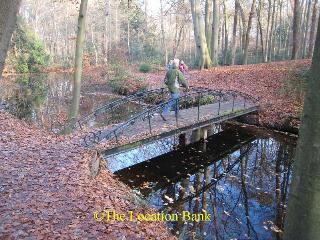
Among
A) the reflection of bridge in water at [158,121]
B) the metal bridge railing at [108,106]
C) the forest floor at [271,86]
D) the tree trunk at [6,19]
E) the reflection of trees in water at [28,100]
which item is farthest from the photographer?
the reflection of trees in water at [28,100]

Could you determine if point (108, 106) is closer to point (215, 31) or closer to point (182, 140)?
point (182, 140)

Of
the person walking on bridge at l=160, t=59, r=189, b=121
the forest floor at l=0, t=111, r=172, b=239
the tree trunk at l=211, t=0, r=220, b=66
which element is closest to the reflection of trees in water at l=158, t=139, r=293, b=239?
the forest floor at l=0, t=111, r=172, b=239

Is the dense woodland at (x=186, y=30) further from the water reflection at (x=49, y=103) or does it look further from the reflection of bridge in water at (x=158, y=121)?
the reflection of bridge in water at (x=158, y=121)

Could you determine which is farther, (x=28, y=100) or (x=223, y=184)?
(x=28, y=100)

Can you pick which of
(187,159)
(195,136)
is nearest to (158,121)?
(187,159)

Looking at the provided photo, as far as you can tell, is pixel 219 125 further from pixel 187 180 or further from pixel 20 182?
pixel 20 182

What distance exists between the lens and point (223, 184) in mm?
9875

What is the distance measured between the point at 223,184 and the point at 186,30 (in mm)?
50417

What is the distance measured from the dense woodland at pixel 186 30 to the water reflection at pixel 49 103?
15.4 feet

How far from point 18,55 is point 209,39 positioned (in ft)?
71.8

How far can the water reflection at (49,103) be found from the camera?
60.2ft

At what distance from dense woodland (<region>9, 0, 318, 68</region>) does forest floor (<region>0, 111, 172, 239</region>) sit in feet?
60.5

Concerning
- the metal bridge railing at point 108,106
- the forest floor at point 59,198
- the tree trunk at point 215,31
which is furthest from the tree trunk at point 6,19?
the tree trunk at point 215,31

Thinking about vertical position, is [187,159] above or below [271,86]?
below
